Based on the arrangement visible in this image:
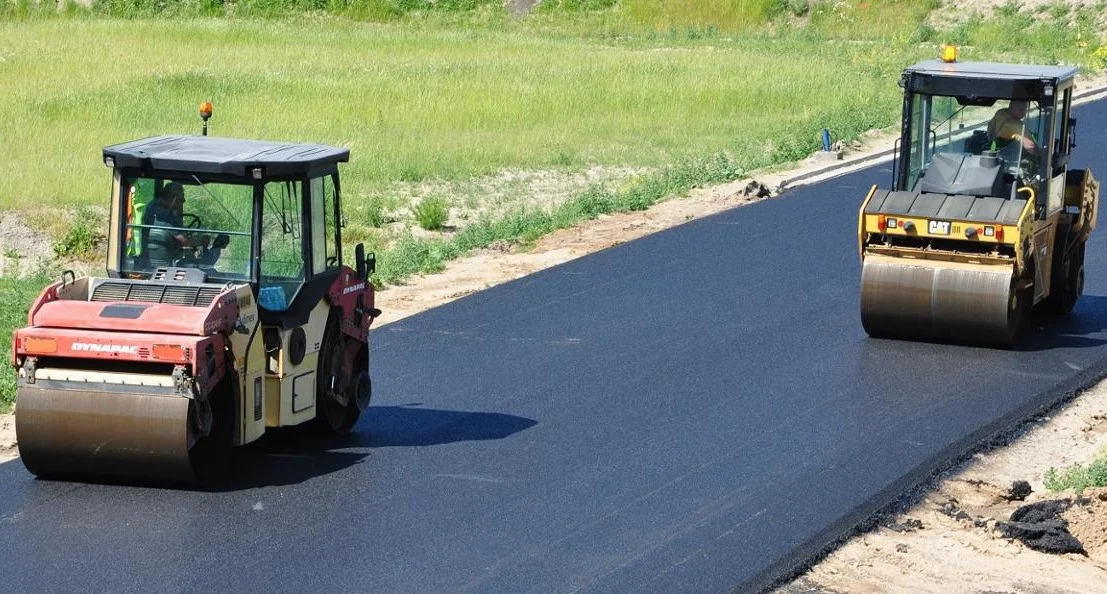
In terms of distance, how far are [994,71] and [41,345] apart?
8.13 meters

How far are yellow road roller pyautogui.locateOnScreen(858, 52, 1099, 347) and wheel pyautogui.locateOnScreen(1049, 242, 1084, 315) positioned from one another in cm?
2

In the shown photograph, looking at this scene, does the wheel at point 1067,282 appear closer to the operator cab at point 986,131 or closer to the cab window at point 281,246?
the operator cab at point 986,131

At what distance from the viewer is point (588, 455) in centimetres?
1022

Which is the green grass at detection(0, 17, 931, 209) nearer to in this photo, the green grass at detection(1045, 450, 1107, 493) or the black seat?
the black seat

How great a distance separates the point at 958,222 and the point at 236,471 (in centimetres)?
606

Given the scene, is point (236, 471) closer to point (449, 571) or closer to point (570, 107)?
point (449, 571)

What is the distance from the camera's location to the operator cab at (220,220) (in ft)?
31.6

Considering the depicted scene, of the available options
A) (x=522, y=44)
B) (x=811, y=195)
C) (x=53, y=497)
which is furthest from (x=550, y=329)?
(x=522, y=44)

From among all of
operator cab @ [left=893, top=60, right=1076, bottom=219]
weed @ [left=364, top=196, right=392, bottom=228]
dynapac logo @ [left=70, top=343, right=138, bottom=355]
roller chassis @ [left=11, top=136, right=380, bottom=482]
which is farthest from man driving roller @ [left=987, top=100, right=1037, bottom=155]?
weed @ [left=364, top=196, right=392, bottom=228]

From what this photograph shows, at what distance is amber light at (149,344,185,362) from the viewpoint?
8883mm

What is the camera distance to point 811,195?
19938 mm

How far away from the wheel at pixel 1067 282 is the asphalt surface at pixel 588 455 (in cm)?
21

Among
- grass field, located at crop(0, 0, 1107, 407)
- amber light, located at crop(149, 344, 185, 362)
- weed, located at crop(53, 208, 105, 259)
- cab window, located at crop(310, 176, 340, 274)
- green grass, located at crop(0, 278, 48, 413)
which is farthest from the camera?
grass field, located at crop(0, 0, 1107, 407)

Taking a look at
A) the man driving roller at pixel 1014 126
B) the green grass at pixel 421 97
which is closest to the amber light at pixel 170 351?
the man driving roller at pixel 1014 126
